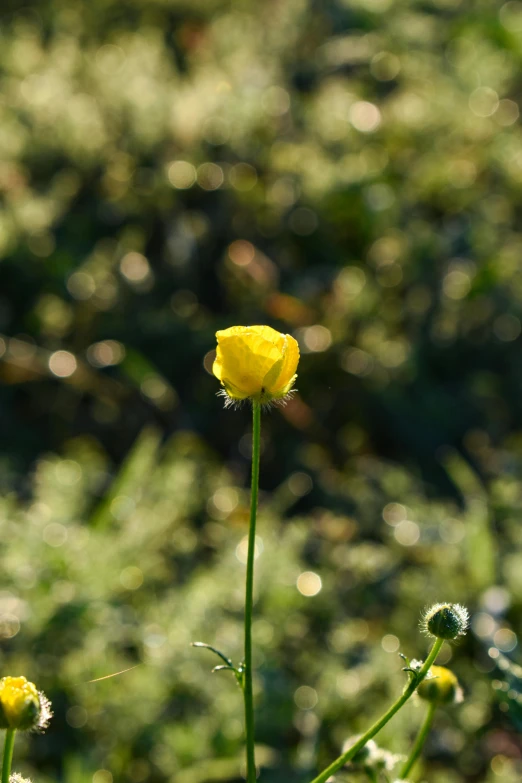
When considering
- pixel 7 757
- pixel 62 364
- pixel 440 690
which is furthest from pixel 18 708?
pixel 62 364

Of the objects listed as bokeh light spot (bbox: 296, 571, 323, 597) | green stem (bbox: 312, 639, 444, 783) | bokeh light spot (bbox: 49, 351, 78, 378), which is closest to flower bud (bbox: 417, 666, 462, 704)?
green stem (bbox: 312, 639, 444, 783)

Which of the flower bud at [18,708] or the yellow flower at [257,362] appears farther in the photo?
the yellow flower at [257,362]

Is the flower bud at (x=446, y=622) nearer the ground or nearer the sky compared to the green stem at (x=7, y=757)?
nearer the sky

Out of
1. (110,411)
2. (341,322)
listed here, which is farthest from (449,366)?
(110,411)

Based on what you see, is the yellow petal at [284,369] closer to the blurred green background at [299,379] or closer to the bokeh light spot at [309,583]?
the blurred green background at [299,379]

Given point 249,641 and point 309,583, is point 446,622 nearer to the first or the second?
point 249,641

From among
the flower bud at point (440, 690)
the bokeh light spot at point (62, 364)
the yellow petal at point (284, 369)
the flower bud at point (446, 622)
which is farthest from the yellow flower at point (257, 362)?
the bokeh light spot at point (62, 364)

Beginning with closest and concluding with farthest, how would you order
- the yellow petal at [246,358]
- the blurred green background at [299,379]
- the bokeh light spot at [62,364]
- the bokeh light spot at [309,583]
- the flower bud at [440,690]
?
the yellow petal at [246,358] < the flower bud at [440,690] < the blurred green background at [299,379] < the bokeh light spot at [309,583] < the bokeh light spot at [62,364]
